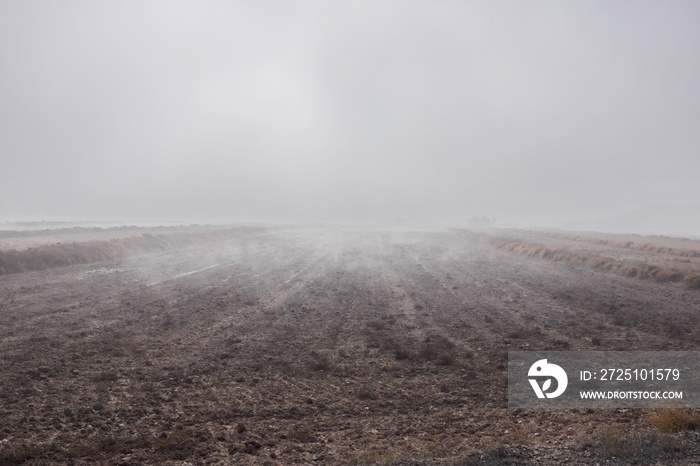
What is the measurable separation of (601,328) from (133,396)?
14020 millimetres

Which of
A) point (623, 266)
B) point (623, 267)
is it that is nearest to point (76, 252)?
point (623, 267)

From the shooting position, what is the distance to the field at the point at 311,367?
6.39 m

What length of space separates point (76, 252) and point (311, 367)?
2693cm

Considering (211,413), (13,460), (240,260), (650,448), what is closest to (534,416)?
(650,448)

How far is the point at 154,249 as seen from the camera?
39.9 metres

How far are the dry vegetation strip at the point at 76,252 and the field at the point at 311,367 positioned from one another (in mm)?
3288

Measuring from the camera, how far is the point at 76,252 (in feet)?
95.5

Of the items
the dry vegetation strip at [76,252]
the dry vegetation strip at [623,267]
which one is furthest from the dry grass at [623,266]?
the dry vegetation strip at [76,252]

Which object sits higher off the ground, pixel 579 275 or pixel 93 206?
pixel 93 206

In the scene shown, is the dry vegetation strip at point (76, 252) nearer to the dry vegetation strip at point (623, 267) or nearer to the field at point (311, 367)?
the field at point (311, 367)

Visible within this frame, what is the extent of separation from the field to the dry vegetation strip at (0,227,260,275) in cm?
329

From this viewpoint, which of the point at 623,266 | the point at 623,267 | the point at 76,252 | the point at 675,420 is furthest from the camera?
the point at 76,252

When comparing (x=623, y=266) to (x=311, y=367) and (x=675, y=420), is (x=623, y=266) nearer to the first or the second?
(x=675, y=420)

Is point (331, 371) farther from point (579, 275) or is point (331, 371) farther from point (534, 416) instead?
point (579, 275)
